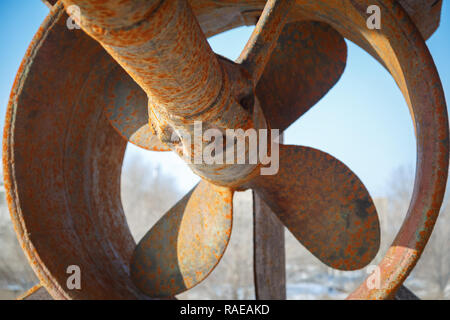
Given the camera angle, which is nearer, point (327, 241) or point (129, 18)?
point (129, 18)

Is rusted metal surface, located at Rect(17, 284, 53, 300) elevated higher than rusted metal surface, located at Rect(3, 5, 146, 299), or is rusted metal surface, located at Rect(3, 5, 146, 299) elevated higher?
rusted metal surface, located at Rect(3, 5, 146, 299)

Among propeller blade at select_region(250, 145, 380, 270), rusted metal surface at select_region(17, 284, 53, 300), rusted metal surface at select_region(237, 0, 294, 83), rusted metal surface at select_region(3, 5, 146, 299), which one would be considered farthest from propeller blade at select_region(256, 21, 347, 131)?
rusted metal surface at select_region(17, 284, 53, 300)

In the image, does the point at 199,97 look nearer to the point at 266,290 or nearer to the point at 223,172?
the point at 223,172

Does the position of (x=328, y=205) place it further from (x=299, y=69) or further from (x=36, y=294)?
(x=36, y=294)

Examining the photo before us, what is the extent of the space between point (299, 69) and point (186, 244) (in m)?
1.50

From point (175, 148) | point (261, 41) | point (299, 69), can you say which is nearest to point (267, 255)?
point (299, 69)

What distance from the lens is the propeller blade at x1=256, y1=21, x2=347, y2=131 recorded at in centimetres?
325

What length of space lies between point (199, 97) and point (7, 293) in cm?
1434

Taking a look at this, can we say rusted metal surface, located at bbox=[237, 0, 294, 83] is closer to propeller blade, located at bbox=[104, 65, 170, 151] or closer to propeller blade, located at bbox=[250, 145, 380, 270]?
propeller blade, located at bbox=[250, 145, 380, 270]

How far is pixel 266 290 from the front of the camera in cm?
367

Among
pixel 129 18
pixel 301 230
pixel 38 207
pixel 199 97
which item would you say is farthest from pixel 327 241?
pixel 129 18

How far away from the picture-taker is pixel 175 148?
2.10 metres

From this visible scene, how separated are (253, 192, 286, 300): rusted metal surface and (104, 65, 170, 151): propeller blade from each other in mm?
1163

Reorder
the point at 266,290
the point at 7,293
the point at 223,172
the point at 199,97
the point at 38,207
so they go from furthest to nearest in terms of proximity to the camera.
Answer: the point at 7,293
the point at 266,290
the point at 38,207
the point at 223,172
the point at 199,97
